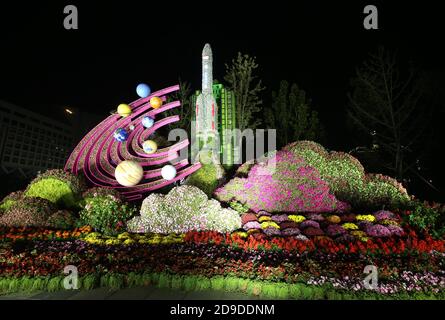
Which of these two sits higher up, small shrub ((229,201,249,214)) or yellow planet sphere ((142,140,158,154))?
yellow planet sphere ((142,140,158,154))

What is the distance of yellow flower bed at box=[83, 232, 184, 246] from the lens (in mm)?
8633

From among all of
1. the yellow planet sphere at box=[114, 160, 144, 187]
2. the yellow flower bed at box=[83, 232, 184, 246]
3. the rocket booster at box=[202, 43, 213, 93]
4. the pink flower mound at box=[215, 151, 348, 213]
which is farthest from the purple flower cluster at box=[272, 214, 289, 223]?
the rocket booster at box=[202, 43, 213, 93]

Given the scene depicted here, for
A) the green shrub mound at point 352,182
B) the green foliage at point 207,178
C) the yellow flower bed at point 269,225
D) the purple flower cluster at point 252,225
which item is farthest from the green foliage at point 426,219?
the green foliage at point 207,178

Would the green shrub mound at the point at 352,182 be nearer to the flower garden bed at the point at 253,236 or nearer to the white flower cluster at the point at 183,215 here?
the flower garden bed at the point at 253,236

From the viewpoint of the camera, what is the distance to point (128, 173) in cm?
1242

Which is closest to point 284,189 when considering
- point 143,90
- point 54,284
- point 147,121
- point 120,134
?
point 147,121

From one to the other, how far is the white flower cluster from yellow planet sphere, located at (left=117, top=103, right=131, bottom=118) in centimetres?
428

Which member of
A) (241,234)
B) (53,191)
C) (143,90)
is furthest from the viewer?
(143,90)

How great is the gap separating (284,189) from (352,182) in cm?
256

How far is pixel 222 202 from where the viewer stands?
1191 centimetres

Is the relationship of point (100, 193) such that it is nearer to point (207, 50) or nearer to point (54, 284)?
point (54, 284)

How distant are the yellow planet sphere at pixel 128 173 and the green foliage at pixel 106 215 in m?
1.59

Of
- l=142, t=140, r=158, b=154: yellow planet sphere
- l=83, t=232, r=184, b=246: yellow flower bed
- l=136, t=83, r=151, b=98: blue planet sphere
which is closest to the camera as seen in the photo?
l=83, t=232, r=184, b=246: yellow flower bed

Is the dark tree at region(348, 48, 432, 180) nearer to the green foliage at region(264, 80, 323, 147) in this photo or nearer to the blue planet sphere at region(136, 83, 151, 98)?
the green foliage at region(264, 80, 323, 147)
